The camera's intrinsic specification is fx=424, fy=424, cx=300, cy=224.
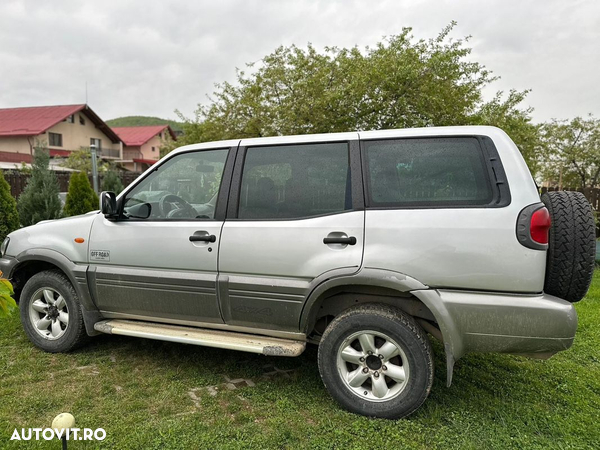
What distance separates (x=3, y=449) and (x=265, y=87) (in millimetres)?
9179

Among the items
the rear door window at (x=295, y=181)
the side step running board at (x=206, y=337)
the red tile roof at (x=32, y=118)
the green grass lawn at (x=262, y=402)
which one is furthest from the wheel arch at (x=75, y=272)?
the red tile roof at (x=32, y=118)

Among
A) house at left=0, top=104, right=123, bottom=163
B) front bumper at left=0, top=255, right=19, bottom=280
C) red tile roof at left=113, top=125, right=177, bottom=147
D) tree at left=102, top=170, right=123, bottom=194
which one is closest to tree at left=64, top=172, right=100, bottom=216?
tree at left=102, top=170, right=123, bottom=194

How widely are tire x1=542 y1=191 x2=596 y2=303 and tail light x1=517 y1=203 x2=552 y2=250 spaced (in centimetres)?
16

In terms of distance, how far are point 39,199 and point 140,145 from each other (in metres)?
37.7

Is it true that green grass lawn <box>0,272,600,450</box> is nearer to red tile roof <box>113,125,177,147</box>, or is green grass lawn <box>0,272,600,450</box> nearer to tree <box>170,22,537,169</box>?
tree <box>170,22,537,169</box>

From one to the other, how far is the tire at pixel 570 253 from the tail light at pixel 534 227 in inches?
6.2

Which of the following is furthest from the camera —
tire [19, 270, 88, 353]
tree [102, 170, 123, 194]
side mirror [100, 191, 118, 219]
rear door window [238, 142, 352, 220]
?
tree [102, 170, 123, 194]

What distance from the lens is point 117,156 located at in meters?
40.1

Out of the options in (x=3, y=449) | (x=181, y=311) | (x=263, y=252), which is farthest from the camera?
(x=181, y=311)

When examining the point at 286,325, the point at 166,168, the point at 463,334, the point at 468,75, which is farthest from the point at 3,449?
the point at 468,75

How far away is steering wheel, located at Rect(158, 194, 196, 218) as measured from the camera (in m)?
3.42

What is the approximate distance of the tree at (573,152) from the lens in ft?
59.6

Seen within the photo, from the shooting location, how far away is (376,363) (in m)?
2.86

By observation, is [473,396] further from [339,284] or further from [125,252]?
[125,252]
